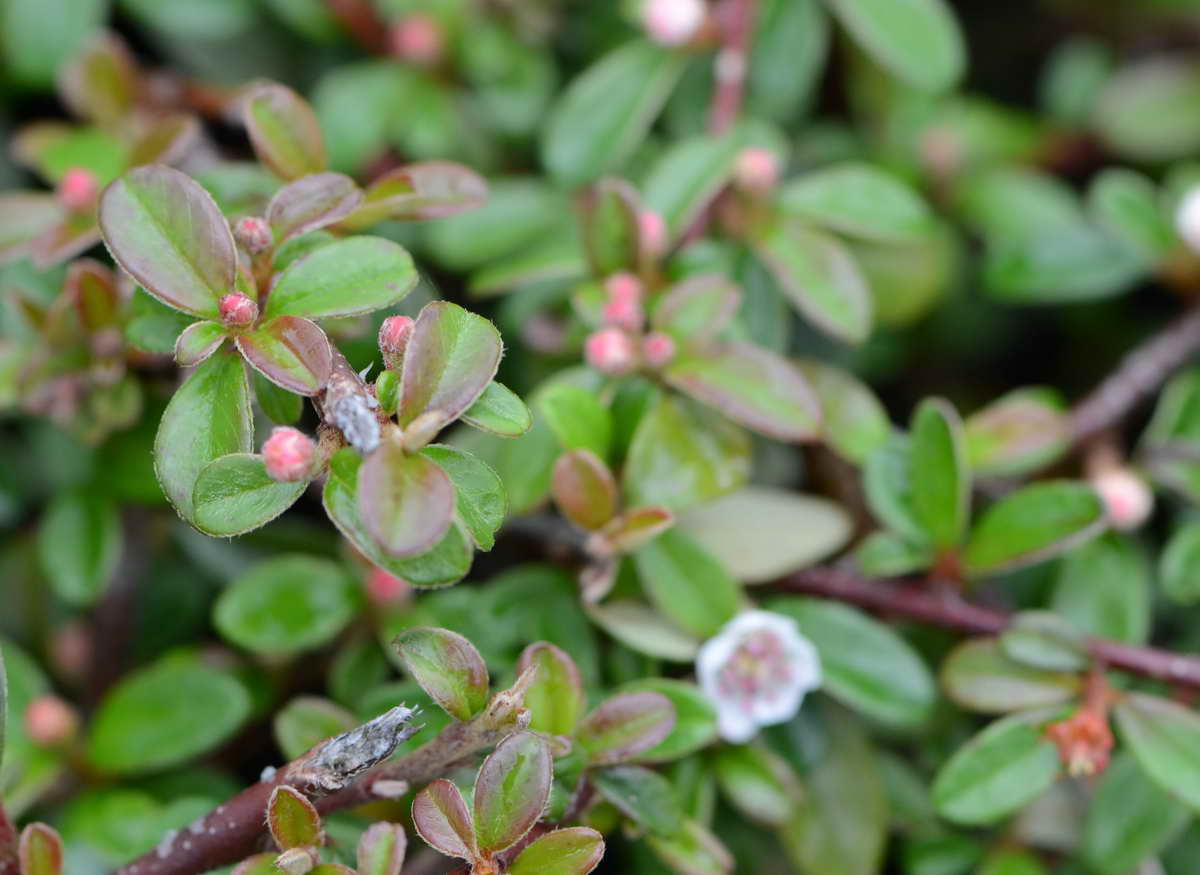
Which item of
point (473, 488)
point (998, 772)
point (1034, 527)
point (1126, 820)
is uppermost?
point (473, 488)

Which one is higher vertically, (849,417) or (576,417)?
(576,417)

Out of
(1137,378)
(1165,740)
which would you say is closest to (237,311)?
(1165,740)

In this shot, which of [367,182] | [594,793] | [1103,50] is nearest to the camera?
[594,793]

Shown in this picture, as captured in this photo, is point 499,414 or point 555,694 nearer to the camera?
point 499,414

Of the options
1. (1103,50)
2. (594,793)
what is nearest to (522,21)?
(1103,50)

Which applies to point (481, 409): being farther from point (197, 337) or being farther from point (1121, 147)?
point (1121, 147)

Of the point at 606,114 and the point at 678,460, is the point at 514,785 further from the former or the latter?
the point at 606,114

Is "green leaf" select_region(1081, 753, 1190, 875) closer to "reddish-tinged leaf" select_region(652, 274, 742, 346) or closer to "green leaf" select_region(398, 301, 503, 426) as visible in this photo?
"reddish-tinged leaf" select_region(652, 274, 742, 346)

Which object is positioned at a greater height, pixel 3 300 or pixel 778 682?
pixel 3 300
